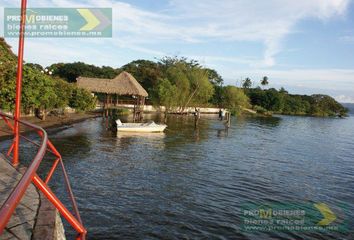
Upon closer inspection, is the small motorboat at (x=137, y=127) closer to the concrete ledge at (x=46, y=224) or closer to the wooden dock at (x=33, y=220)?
the wooden dock at (x=33, y=220)

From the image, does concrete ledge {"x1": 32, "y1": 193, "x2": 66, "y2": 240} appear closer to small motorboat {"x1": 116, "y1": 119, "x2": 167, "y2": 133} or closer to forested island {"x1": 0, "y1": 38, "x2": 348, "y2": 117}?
forested island {"x1": 0, "y1": 38, "x2": 348, "y2": 117}

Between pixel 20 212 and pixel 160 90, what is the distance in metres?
56.7

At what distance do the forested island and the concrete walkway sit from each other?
762 inches

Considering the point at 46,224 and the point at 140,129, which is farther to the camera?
the point at 140,129

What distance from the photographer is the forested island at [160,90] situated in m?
30.0

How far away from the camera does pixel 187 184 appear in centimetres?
1714

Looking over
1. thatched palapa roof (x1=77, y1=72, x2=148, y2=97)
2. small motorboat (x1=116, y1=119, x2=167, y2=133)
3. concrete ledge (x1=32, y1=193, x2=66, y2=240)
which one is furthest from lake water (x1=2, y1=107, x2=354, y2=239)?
thatched palapa roof (x1=77, y1=72, x2=148, y2=97)

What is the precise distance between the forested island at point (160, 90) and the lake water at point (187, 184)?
5.30 metres

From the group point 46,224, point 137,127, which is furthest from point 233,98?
point 46,224

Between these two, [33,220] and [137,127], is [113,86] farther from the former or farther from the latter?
[33,220]

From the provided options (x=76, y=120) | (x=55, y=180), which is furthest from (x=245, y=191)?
(x=76, y=120)

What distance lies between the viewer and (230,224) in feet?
40.4

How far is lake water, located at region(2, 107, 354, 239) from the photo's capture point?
1184cm

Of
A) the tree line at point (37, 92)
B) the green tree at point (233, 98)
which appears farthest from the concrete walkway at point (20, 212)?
the green tree at point (233, 98)
